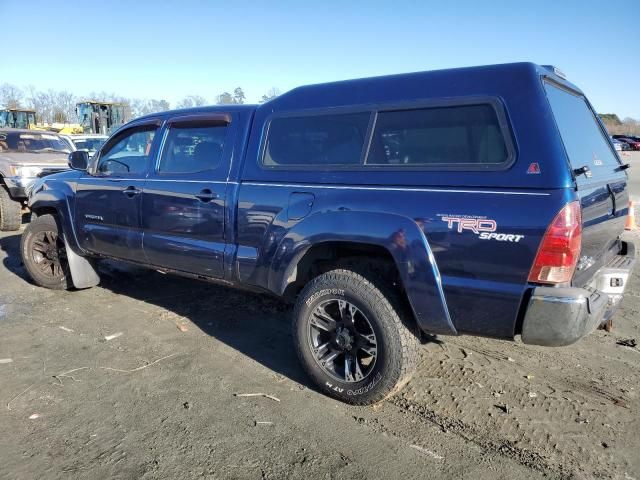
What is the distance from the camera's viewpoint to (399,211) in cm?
290

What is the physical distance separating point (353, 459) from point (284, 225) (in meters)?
1.54

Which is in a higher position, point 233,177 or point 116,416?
point 233,177

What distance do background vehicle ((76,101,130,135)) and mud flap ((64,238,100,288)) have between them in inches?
815

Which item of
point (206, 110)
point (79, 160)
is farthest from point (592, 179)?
point (79, 160)

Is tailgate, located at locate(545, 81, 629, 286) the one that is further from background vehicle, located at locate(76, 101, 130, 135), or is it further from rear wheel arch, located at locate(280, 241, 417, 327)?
background vehicle, located at locate(76, 101, 130, 135)

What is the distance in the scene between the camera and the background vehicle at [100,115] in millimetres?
24219

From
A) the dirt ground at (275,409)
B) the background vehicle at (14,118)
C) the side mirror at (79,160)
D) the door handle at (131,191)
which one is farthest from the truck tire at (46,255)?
the background vehicle at (14,118)

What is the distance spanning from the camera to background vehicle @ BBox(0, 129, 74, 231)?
8906 mm

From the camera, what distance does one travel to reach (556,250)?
8.12 ft

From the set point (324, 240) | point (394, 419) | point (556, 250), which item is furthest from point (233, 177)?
point (556, 250)

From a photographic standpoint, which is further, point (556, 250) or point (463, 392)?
point (463, 392)

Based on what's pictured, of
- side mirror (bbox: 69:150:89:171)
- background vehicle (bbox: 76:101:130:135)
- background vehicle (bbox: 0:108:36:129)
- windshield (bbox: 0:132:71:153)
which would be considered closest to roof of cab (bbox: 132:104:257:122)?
side mirror (bbox: 69:150:89:171)

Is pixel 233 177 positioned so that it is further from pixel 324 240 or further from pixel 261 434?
pixel 261 434

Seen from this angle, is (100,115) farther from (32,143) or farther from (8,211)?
(8,211)
